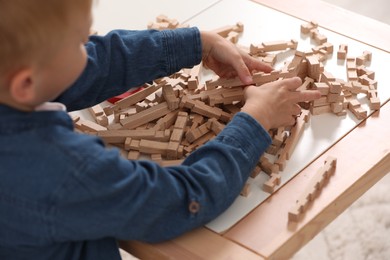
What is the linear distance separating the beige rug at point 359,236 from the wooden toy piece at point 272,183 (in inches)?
33.2

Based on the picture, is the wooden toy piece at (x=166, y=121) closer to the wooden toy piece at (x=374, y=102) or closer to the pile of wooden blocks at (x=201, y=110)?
the pile of wooden blocks at (x=201, y=110)

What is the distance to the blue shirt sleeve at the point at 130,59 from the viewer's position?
123 cm

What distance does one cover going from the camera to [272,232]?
993 millimetres

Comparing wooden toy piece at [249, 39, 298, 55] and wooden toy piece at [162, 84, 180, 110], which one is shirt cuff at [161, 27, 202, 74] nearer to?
wooden toy piece at [162, 84, 180, 110]

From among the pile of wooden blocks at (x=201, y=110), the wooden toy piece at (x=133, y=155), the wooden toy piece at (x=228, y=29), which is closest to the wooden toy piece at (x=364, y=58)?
the pile of wooden blocks at (x=201, y=110)

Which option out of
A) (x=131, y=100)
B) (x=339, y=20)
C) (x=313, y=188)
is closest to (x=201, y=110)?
(x=131, y=100)

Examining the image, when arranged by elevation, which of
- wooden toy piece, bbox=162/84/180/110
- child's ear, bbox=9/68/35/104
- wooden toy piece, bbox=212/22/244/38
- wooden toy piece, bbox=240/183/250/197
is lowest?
wooden toy piece, bbox=240/183/250/197

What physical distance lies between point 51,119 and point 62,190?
103mm

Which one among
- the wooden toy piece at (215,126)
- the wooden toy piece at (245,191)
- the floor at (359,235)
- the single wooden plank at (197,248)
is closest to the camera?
the single wooden plank at (197,248)

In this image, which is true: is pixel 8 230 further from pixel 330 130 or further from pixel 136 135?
pixel 330 130

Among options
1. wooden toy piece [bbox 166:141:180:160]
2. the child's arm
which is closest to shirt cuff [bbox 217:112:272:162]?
the child's arm

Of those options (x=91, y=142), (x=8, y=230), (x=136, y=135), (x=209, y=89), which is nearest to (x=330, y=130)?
(x=209, y=89)

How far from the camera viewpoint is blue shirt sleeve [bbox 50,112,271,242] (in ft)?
2.96

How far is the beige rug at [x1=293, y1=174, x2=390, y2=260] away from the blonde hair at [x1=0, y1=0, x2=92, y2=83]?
1211 mm
